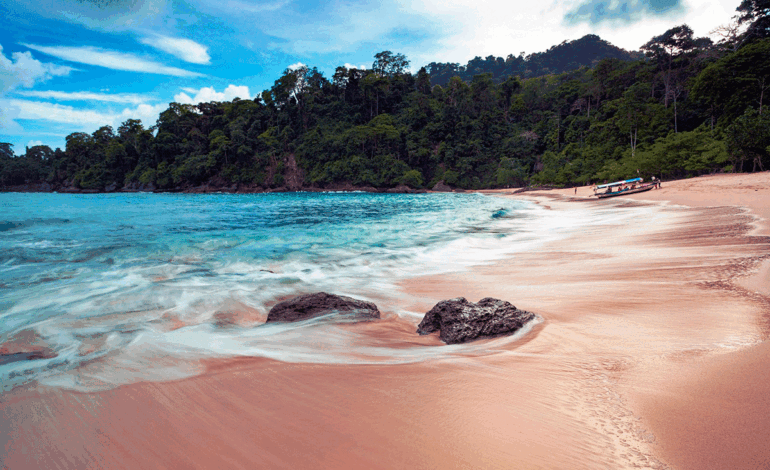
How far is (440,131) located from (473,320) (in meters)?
65.3

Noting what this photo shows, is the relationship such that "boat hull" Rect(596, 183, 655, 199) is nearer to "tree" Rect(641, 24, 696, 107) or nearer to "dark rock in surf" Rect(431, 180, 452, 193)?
"tree" Rect(641, 24, 696, 107)

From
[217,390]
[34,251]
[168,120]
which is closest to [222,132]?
[168,120]

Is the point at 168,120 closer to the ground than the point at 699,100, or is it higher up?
higher up

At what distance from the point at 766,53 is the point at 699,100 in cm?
766

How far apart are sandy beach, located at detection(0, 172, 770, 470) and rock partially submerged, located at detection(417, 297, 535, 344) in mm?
224

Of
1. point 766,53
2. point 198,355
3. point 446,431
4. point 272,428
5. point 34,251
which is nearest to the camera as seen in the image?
point 446,431

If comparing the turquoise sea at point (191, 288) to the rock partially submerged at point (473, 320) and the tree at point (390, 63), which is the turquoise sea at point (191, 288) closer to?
the rock partially submerged at point (473, 320)

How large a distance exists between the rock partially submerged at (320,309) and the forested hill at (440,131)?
3443 centimetres

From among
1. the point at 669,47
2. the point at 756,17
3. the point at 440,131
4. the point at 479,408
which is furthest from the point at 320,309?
the point at 669,47

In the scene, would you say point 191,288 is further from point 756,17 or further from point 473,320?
point 756,17

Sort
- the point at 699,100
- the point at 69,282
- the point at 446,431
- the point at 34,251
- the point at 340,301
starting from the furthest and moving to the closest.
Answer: the point at 699,100 → the point at 34,251 → the point at 69,282 → the point at 340,301 → the point at 446,431

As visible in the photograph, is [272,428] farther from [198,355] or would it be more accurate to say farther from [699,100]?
[699,100]

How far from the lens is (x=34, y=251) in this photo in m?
9.77

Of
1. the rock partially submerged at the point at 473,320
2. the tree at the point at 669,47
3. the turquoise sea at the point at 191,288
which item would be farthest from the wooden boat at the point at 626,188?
the tree at the point at 669,47
